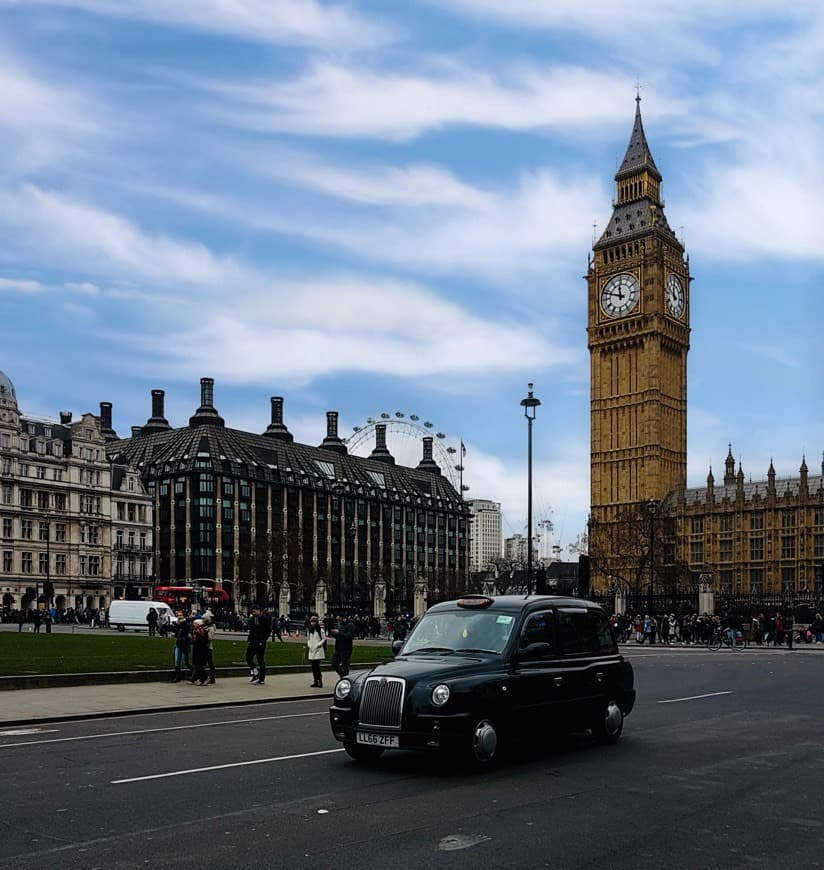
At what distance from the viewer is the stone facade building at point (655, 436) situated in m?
110

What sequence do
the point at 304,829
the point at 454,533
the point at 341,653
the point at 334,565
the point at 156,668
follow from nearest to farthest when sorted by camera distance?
the point at 304,829
the point at 341,653
the point at 156,668
the point at 334,565
the point at 454,533

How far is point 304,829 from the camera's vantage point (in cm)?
877

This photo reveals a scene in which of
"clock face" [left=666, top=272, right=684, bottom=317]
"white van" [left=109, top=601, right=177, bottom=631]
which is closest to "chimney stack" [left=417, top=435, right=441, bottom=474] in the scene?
"clock face" [left=666, top=272, right=684, bottom=317]

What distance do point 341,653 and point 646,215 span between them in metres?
111

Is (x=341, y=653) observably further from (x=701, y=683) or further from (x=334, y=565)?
(x=334, y=565)

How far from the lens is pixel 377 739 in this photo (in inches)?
455

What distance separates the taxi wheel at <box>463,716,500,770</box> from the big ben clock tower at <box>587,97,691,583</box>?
11136 cm

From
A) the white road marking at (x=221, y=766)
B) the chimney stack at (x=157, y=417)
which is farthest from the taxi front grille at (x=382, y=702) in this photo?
the chimney stack at (x=157, y=417)

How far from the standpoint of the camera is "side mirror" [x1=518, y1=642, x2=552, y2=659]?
1249 cm

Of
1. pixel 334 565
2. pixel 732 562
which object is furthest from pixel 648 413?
pixel 334 565

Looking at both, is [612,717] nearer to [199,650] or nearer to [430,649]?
[430,649]

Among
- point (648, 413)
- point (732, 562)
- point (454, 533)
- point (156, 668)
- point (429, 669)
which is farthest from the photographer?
point (454, 533)

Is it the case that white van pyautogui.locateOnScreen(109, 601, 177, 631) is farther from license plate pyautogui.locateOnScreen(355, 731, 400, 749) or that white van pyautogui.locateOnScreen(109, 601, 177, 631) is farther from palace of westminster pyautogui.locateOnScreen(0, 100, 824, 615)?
license plate pyautogui.locateOnScreen(355, 731, 400, 749)

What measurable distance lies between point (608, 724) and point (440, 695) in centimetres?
358
